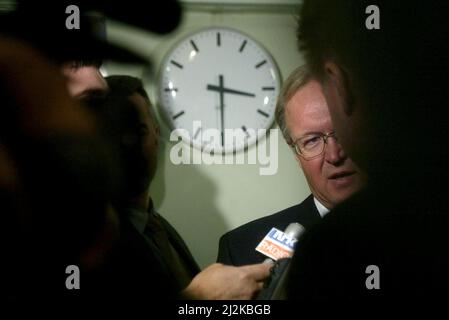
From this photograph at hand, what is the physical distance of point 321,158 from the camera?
1.13m

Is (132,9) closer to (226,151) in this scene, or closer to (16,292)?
(226,151)

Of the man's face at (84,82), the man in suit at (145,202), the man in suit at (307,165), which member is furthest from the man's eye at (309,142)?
the man's face at (84,82)

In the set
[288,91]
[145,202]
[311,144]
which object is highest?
[288,91]

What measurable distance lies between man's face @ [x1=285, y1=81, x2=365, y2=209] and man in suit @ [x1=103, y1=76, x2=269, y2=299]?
0.80 ft

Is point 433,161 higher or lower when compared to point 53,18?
lower

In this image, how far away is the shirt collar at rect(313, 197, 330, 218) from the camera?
113 cm

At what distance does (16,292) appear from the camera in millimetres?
1110

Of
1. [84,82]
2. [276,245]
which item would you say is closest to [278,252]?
[276,245]

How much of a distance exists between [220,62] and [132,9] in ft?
0.68

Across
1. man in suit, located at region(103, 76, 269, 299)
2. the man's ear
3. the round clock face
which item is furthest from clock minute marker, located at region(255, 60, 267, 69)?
man in suit, located at region(103, 76, 269, 299)

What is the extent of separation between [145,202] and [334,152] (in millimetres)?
386

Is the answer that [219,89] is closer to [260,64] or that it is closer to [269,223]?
[260,64]

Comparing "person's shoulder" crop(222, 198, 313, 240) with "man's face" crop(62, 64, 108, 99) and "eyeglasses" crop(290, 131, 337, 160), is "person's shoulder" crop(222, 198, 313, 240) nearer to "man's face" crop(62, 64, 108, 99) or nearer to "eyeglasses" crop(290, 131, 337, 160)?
"eyeglasses" crop(290, 131, 337, 160)
